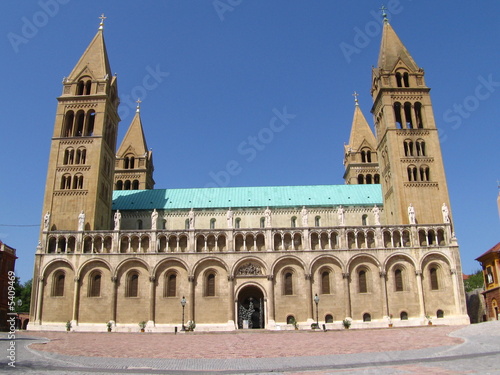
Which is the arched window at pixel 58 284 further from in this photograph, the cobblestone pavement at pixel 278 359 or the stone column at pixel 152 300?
the cobblestone pavement at pixel 278 359

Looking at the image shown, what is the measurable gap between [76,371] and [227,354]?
806 centimetres

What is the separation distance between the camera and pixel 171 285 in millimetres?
51219

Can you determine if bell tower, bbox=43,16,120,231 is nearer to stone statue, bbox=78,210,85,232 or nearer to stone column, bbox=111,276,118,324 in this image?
stone statue, bbox=78,210,85,232

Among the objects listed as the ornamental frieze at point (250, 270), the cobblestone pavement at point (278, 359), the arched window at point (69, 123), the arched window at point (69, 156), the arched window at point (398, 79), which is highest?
the arched window at point (398, 79)

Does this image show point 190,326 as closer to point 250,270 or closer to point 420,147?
point 250,270

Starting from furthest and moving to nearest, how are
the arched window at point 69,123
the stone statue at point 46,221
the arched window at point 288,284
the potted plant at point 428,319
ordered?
the arched window at point 69,123 < the stone statue at point 46,221 < the arched window at point 288,284 < the potted plant at point 428,319

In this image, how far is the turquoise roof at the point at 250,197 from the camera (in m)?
59.9

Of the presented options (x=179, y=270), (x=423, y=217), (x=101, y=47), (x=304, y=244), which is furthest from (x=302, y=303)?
(x=101, y=47)

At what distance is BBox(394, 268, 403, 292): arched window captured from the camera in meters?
50.4

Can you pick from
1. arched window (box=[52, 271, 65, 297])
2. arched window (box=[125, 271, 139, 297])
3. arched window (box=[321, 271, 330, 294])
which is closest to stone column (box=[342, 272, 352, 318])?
arched window (box=[321, 271, 330, 294])

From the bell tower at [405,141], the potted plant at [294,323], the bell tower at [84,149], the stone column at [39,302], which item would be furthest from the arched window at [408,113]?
the stone column at [39,302]

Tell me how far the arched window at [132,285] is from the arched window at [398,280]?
91.2 ft

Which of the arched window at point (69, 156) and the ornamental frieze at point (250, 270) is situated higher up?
the arched window at point (69, 156)

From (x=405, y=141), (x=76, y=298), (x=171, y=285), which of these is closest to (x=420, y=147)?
(x=405, y=141)
